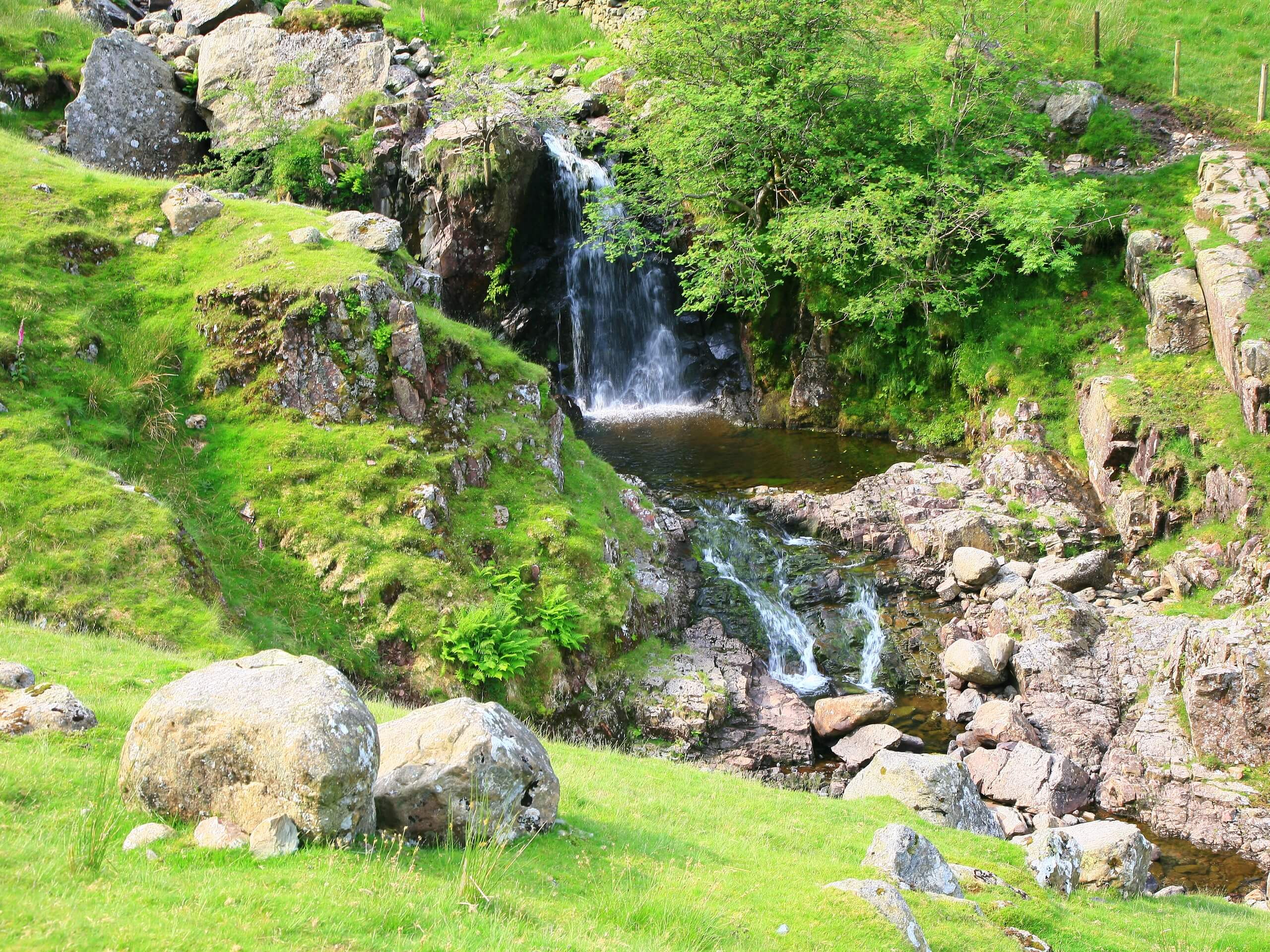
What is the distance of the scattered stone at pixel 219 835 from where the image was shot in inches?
271

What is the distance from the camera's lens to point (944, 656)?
2198cm

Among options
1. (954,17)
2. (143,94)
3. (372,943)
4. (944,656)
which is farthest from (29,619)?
(954,17)

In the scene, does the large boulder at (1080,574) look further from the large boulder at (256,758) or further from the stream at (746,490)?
the large boulder at (256,758)

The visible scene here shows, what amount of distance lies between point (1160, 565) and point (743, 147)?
2131 centimetres

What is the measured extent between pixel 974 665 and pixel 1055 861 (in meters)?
8.72

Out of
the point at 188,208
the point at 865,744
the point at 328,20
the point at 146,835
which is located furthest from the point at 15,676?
the point at 328,20

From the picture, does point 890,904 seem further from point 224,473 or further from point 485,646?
point 224,473

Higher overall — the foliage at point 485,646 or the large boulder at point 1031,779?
the foliage at point 485,646

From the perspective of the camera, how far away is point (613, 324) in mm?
40219

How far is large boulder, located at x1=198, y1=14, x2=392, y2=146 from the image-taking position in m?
39.3

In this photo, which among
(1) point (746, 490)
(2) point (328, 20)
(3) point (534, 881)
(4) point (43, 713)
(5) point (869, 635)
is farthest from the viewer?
(2) point (328, 20)

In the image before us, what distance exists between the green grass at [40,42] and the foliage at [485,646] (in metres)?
35.1

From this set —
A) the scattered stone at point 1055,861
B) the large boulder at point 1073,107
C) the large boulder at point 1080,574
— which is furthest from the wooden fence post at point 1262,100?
the scattered stone at point 1055,861

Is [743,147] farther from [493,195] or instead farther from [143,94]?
[143,94]
